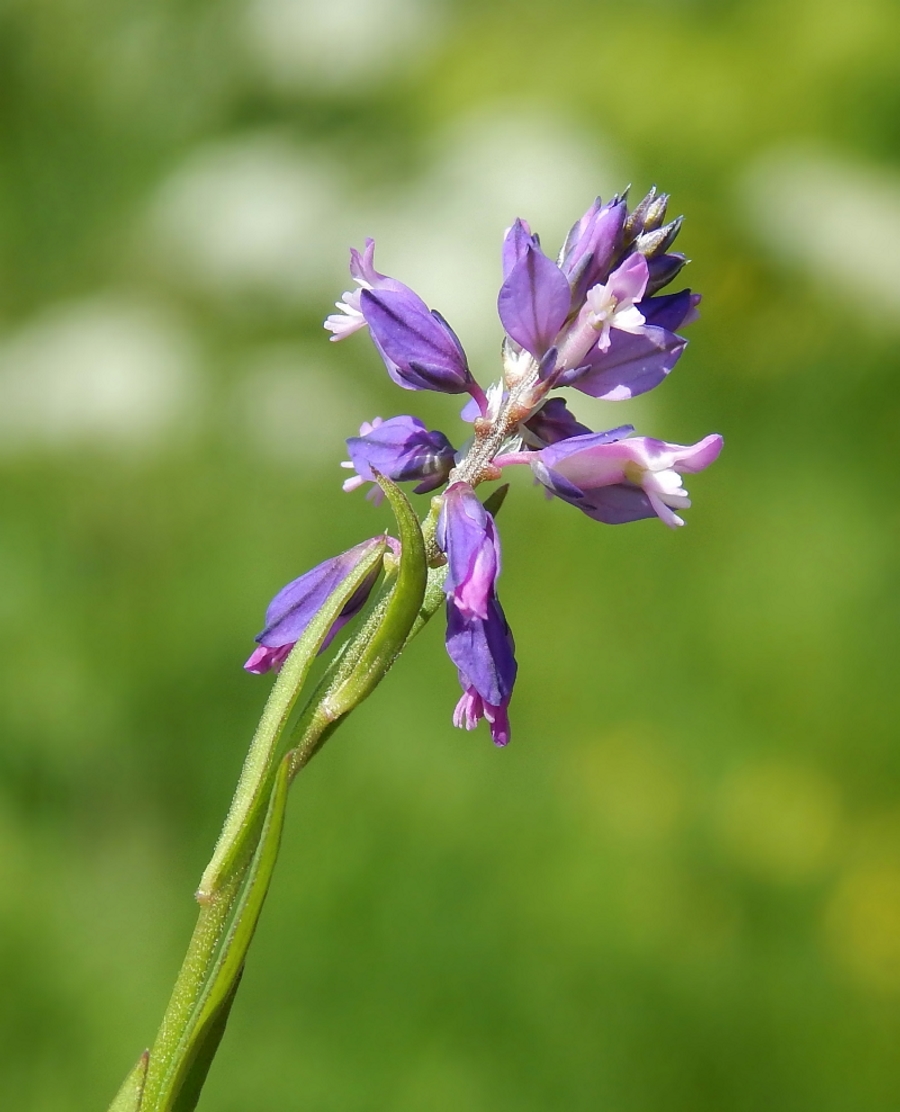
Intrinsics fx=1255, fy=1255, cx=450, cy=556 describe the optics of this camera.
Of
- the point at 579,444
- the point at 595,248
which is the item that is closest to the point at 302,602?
the point at 579,444

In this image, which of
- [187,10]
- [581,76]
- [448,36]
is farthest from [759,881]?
[187,10]

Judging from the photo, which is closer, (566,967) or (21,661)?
(566,967)

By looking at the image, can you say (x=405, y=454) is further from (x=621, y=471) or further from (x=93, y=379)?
(x=93, y=379)

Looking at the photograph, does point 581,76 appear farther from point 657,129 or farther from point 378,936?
point 378,936

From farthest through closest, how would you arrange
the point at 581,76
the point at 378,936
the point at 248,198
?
the point at 581,76 < the point at 248,198 < the point at 378,936

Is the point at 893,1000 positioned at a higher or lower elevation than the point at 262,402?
lower

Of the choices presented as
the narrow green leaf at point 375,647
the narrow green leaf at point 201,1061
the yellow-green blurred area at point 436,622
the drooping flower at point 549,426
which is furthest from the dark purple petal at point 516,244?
the yellow-green blurred area at point 436,622

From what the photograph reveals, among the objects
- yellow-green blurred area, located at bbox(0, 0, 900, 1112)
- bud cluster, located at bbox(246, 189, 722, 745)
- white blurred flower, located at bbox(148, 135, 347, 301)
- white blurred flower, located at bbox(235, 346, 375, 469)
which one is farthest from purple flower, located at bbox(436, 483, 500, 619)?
white blurred flower, located at bbox(148, 135, 347, 301)
